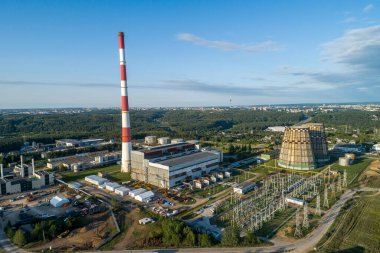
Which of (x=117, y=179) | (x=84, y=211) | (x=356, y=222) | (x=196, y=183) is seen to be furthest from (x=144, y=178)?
(x=356, y=222)

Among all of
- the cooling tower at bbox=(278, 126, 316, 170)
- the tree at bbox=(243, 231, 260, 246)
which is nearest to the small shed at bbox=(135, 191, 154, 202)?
the tree at bbox=(243, 231, 260, 246)

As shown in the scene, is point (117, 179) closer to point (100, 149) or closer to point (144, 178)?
point (144, 178)

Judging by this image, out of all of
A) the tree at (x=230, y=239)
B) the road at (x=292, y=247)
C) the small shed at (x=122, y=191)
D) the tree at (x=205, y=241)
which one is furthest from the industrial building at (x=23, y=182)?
the tree at (x=230, y=239)

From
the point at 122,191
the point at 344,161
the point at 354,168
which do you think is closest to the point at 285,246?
the point at 122,191

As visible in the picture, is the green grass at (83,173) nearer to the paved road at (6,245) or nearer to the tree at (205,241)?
the paved road at (6,245)

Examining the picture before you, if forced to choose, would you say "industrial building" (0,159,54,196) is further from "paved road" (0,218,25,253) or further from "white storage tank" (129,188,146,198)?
"white storage tank" (129,188,146,198)

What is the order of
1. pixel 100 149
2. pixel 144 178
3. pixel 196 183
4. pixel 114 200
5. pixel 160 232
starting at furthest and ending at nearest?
1. pixel 100 149
2. pixel 144 178
3. pixel 196 183
4. pixel 114 200
5. pixel 160 232
